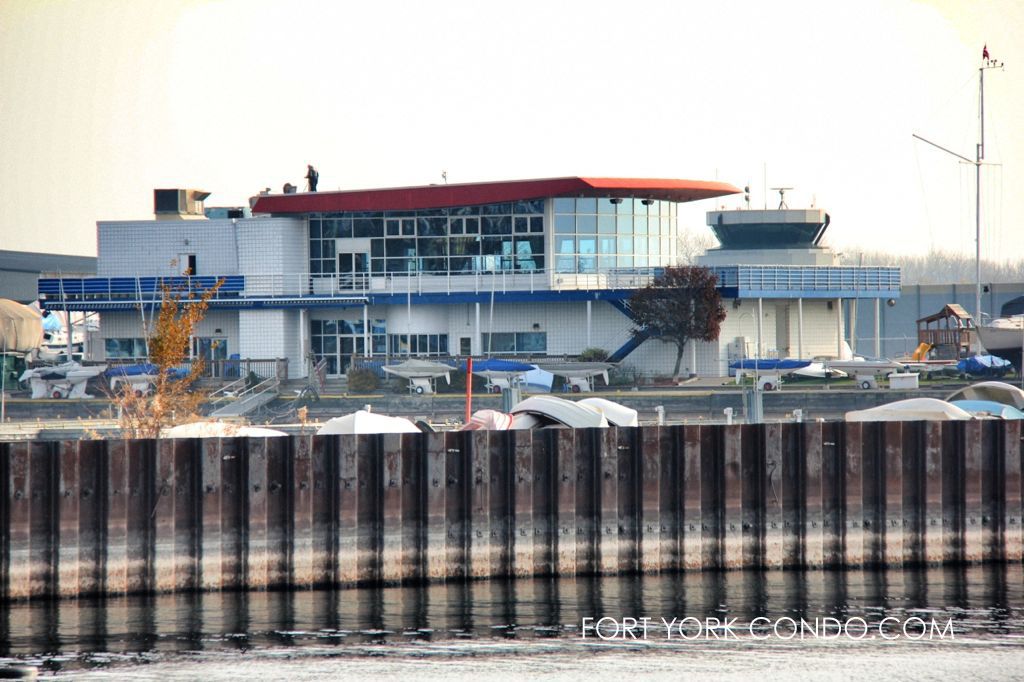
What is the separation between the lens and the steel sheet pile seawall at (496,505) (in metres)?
24.1

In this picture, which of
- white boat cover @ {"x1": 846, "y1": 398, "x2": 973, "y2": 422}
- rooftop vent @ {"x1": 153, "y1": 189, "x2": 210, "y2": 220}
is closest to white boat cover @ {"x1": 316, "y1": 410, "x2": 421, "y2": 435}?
white boat cover @ {"x1": 846, "y1": 398, "x2": 973, "y2": 422}

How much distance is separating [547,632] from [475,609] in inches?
62.7

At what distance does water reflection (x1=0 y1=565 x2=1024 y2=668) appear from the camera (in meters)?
22.5

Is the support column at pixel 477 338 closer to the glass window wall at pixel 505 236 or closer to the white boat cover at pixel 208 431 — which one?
the glass window wall at pixel 505 236

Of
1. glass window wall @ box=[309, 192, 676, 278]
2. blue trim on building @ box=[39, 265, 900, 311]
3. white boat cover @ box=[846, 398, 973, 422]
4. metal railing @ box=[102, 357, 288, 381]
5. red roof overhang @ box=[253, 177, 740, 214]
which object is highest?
red roof overhang @ box=[253, 177, 740, 214]

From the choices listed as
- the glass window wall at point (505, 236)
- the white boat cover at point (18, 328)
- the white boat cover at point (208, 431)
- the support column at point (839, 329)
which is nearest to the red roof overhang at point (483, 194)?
the glass window wall at point (505, 236)

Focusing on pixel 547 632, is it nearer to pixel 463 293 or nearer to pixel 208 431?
pixel 208 431

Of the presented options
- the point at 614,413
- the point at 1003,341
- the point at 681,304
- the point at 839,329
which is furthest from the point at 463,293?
the point at 614,413

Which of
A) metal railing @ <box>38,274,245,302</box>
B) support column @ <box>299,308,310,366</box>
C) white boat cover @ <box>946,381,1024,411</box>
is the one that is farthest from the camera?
metal railing @ <box>38,274,245,302</box>

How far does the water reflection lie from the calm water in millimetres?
35

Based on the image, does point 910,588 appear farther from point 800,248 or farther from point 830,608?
point 800,248

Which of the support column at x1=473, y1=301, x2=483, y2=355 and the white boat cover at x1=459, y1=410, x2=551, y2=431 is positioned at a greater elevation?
the support column at x1=473, y1=301, x2=483, y2=355

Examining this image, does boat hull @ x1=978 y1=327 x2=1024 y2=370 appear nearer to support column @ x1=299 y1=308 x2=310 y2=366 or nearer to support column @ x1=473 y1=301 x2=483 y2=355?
support column @ x1=473 y1=301 x2=483 y2=355

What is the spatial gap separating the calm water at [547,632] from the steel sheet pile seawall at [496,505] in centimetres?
47
